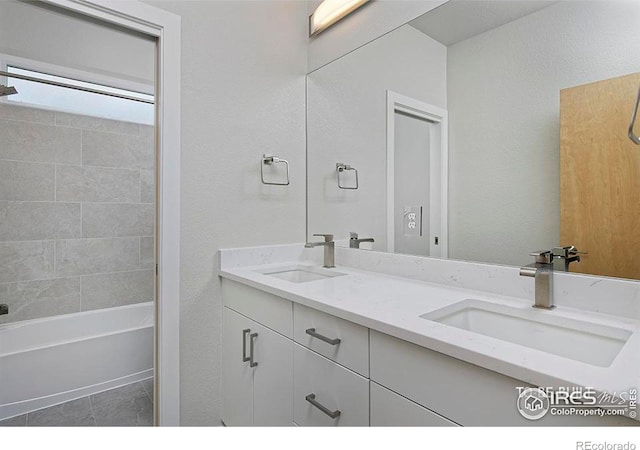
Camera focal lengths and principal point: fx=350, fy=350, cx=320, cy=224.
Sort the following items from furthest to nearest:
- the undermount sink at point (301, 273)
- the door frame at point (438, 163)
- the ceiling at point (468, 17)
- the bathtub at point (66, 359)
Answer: the bathtub at point (66, 359)
the undermount sink at point (301, 273)
the door frame at point (438, 163)
the ceiling at point (468, 17)

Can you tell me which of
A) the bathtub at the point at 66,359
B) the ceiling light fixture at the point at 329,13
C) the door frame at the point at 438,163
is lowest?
the bathtub at the point at 66,359

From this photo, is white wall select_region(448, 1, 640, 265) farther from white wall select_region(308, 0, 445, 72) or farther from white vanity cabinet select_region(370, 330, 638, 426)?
white vanity cabinet select_region(370, 330, 638, 426)

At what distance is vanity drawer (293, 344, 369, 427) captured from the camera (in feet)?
3.18

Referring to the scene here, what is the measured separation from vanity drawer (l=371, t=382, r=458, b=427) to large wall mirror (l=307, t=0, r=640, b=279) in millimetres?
649

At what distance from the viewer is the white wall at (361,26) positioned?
151 cm

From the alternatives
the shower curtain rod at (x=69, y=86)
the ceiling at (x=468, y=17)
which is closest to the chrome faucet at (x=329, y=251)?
the ceiling at (x=468, y=17)

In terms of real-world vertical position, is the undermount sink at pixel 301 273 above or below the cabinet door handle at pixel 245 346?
above

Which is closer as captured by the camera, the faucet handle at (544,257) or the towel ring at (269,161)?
the faucet handle at (544,257)

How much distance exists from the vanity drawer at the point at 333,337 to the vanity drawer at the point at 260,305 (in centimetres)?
5

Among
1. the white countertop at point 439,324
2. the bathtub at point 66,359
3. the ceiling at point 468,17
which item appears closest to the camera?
the white countertop at point 439,324

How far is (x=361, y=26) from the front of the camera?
5.69ft

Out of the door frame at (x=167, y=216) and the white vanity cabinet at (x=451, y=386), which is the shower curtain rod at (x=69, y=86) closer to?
the door frame at (x=167, y=216)

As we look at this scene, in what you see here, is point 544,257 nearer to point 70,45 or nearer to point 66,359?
point 66,359
